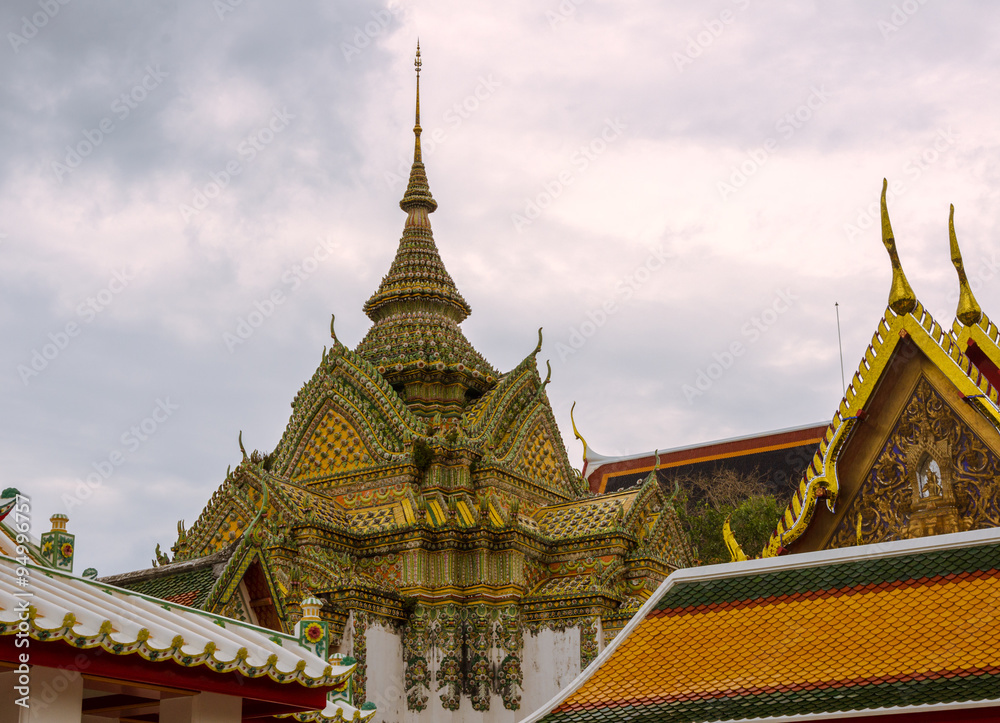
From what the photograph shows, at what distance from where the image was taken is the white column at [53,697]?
5.05m

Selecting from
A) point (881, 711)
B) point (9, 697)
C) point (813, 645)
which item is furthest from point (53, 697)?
point (813, 645)

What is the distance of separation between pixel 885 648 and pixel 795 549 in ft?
7.59

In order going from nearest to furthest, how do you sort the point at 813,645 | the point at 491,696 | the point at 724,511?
the point at 813,645 → the point at 491,696 → the point at 724,511

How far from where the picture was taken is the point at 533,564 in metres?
15.7

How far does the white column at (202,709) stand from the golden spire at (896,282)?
6882 mm

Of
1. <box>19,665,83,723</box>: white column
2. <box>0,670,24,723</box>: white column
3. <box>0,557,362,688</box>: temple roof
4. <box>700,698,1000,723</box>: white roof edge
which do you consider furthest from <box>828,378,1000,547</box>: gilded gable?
<box>0,670,24,723</box>: white column

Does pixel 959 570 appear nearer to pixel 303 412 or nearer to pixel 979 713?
pixel 979 713

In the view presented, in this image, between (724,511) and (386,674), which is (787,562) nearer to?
(386,674)

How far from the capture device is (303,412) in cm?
1752

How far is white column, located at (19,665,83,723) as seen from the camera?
5.05 meters

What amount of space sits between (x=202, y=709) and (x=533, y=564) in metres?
10.2

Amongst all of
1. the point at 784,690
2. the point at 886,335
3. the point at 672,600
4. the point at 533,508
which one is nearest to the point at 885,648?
the point at 784,690

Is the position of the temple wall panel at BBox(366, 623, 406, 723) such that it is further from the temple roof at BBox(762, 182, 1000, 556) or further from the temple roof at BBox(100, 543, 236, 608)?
the temple roof at BBox(762, 182, 1000, 556)

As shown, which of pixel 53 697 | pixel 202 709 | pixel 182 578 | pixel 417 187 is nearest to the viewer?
pixel 53 697
